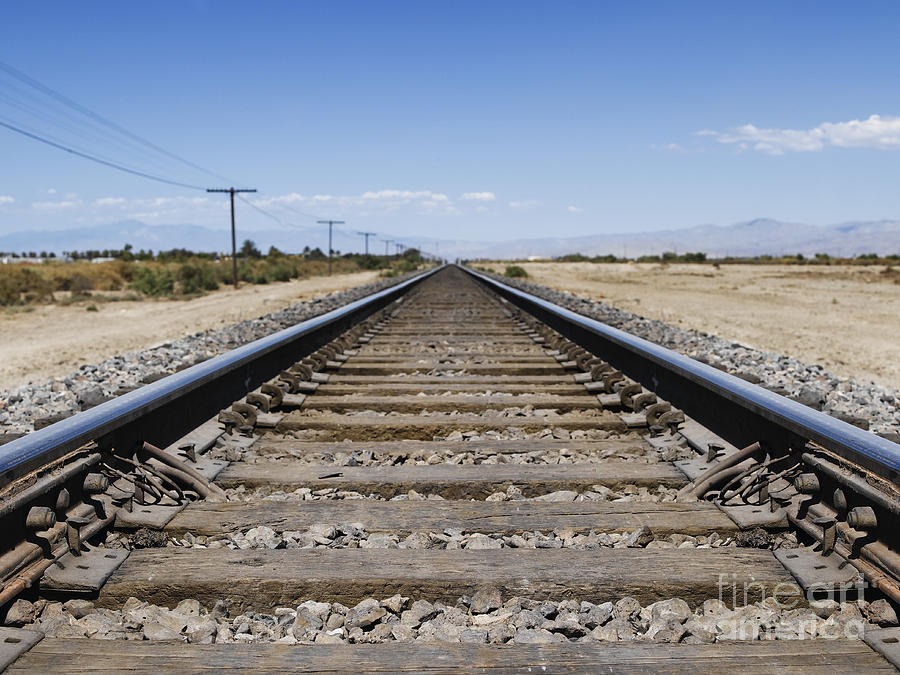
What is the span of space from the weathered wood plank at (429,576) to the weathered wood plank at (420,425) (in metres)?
1.69

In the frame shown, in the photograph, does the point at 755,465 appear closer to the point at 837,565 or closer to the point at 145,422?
the point at 837,565

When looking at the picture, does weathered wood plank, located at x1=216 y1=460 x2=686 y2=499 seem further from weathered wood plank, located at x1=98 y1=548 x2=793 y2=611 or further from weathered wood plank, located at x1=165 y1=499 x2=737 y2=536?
weathered wood plank, located at x1=98 y1=548 x2=793 y2=611

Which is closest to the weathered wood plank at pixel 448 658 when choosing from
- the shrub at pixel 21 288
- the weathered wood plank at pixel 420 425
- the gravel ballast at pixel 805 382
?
the gravel ballast at pixel 805 382

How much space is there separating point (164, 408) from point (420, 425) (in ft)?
4.34

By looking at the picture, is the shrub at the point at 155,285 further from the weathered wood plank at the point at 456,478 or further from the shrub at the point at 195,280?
the weathered wood plank at the point at 456,478

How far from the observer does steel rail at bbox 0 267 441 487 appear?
224 cm

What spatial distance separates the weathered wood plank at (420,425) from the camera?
12.9 ft

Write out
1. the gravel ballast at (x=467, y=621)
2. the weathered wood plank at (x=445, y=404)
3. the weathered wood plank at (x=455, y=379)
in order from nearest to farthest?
the gravel ballast at (x=467, y=621) → the weathered wood plank at (x=445, y=404) → the weathered wood plank at (x=455, y=379)

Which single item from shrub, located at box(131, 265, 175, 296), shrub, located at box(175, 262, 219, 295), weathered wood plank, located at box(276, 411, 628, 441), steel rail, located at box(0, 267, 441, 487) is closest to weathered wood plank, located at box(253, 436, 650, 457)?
weathered wood plank, located at box(276, 411, 628, 441)

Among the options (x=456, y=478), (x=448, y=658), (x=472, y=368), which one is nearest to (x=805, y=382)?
(x=472, y=368)

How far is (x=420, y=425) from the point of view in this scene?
3.95 meters

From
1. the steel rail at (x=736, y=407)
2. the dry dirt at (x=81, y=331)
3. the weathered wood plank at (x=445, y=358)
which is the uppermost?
the steel rail at (x=736, y=407)

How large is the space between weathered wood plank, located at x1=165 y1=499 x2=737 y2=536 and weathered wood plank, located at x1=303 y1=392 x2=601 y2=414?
5.73 ft

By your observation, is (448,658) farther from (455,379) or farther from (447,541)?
(455,379)
